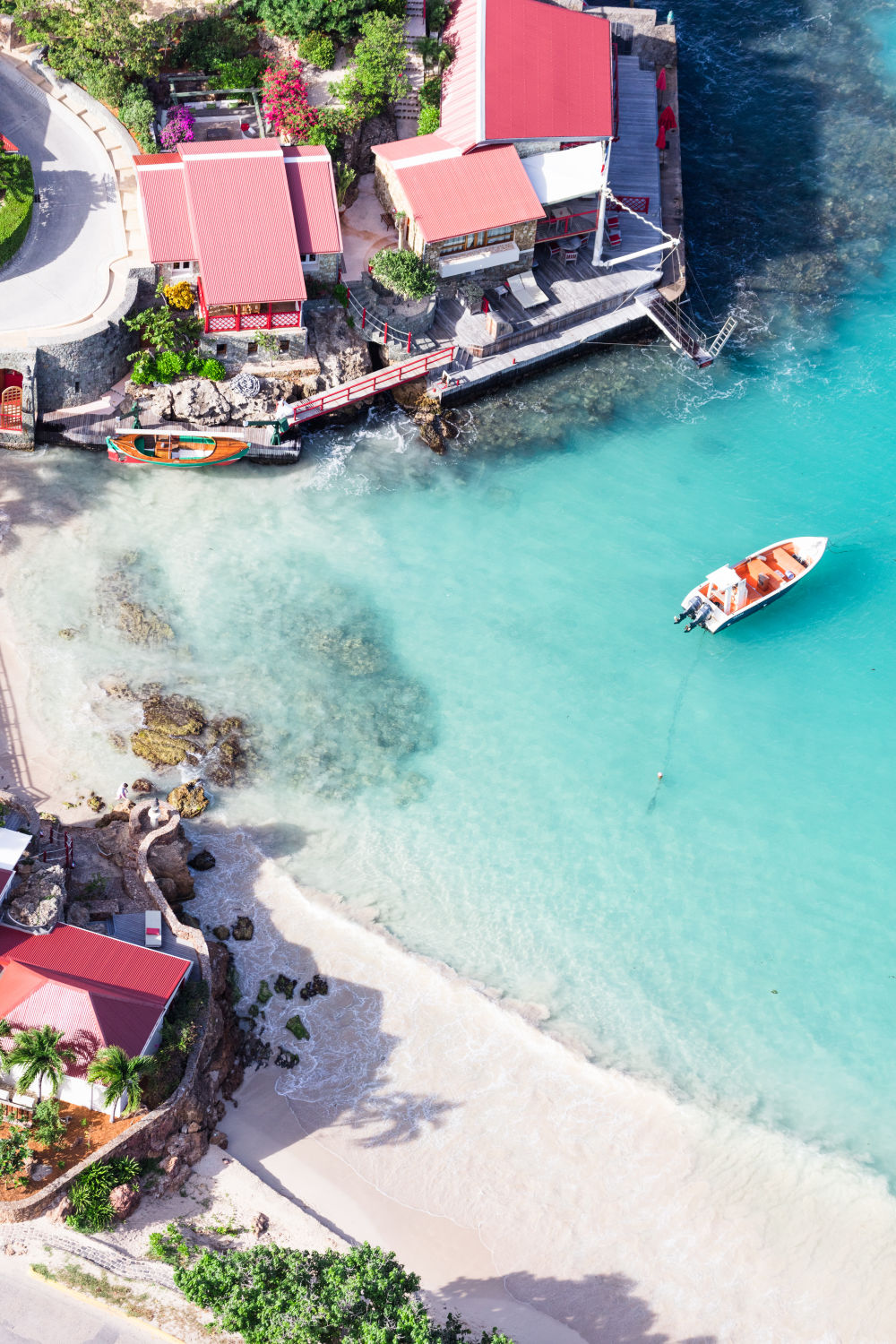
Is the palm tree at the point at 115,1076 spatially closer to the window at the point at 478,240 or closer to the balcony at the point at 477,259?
the balcony at the point at 477,259

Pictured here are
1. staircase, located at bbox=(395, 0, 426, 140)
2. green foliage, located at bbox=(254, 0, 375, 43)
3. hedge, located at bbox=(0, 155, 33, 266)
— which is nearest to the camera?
hedge, located at bbox=(0, 155, 33, 266)

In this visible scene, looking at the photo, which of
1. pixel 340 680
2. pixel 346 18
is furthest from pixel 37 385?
pixel 346 18

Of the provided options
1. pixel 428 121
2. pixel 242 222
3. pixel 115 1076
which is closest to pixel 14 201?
pixel 242 222

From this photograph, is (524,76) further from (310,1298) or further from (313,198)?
(310,1298)

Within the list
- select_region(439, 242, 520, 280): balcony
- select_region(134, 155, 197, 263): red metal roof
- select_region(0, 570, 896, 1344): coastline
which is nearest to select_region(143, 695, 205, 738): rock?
select_region(0, 570, 896, 1344): coastline

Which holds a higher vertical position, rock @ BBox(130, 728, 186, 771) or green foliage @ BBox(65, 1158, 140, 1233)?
rock @ BBox(130, 728, 186, 771)

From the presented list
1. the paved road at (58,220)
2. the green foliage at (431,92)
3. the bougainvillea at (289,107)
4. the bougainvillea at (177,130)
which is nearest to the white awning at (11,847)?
the paved road at (58,220)

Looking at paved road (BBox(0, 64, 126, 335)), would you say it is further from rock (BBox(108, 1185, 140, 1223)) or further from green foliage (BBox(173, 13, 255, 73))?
rock (BBox(108, 1185, 140, 1223))

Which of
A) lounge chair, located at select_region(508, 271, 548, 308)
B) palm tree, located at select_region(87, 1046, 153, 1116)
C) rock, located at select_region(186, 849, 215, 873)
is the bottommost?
palm tree, located at select_region(87, 1046, 153, 1116)
